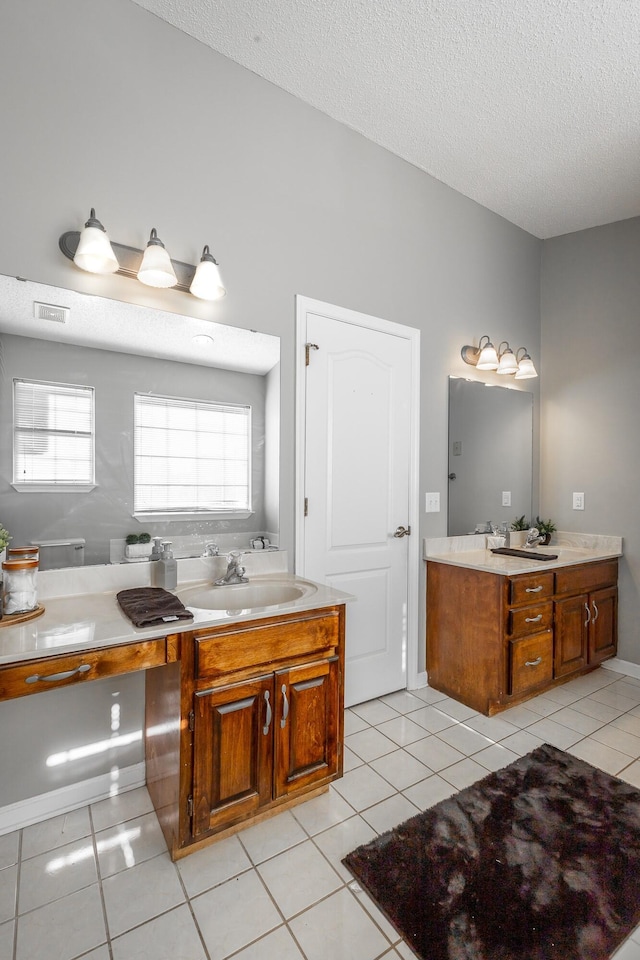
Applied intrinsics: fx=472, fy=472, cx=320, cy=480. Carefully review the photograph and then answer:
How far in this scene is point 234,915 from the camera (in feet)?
4.47

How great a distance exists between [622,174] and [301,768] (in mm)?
3680

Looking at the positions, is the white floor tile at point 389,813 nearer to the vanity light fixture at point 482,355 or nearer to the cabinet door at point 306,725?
the cabinet door at point 306,725

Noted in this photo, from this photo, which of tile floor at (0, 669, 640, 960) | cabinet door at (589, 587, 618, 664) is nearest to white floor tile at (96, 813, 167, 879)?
tile floor at (0, 669, 640, 960)

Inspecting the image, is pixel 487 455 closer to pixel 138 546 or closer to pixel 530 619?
pixel 530 619

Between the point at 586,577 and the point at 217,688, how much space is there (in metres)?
2.47

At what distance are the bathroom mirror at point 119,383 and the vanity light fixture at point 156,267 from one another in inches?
6.3

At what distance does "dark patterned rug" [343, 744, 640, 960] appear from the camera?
4.29 ft

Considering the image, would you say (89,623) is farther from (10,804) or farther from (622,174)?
(622,174)

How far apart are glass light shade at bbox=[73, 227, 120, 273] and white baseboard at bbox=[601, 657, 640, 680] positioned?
3.72 metres

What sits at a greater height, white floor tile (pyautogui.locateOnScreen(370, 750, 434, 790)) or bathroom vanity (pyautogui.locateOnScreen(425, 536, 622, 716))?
bathroom vanity (pyautogui.locateOnScreen(425, 536, 622, 716))

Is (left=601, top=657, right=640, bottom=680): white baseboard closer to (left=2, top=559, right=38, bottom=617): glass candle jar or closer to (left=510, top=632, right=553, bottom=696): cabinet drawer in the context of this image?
(left=510, top=632, right=553, bottom=696): cabinet drawer

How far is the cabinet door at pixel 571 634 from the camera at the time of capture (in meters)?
2.80

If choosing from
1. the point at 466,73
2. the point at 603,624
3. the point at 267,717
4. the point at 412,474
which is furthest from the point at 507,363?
the point at 267,717

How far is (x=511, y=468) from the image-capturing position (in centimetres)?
347
